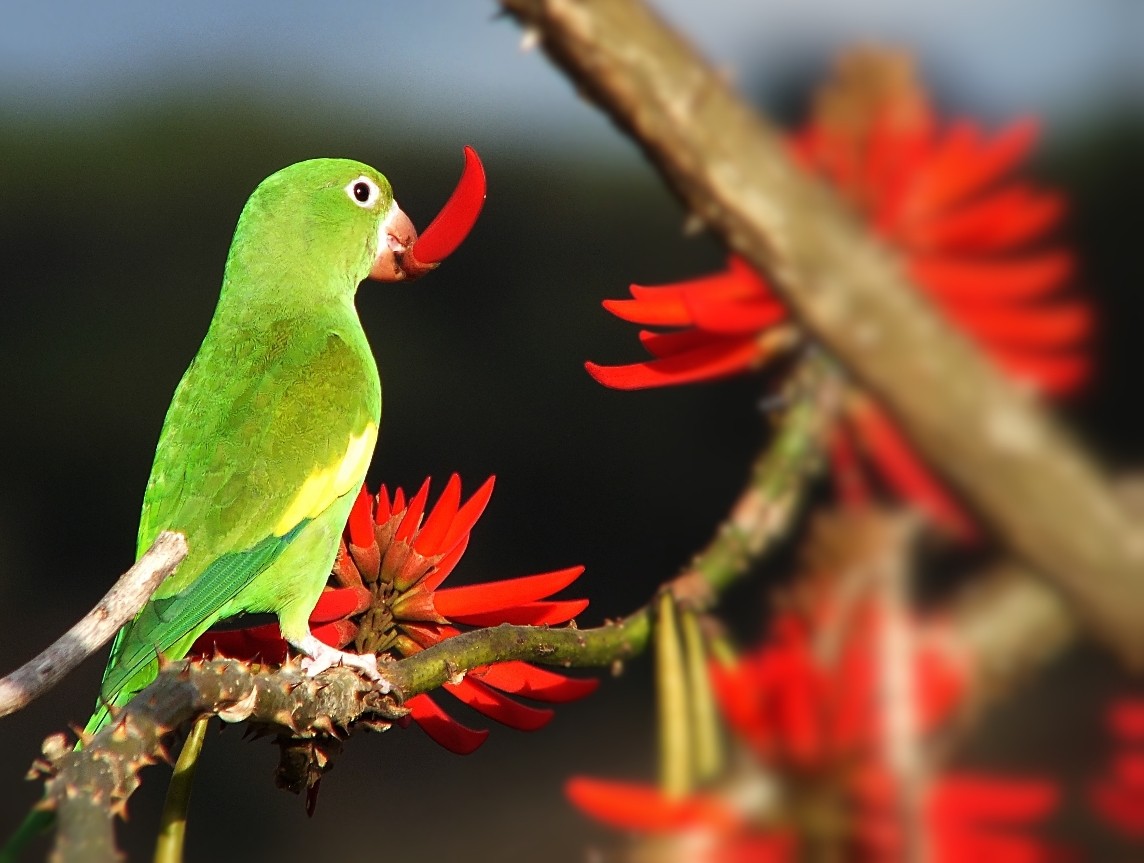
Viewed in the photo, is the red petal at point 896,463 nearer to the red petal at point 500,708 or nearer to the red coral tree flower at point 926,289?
the red coral tree flower at point 926,289

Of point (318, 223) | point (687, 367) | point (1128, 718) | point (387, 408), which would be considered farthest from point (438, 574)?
point (387, 408)

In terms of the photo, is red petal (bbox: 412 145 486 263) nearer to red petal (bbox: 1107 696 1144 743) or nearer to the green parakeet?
the green parakeet

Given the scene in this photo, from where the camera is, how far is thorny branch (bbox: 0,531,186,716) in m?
0.29

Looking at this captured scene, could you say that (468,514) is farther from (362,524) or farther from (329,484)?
(329,484)

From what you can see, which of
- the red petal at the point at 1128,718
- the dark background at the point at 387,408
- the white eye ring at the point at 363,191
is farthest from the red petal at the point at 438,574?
the dark background at the point at 387,408

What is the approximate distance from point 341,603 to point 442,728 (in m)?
0.08

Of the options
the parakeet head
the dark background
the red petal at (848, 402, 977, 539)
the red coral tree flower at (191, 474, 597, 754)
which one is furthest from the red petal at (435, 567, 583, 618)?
the dark background

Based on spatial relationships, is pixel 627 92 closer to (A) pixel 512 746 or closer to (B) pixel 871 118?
(B) pixel 871 118

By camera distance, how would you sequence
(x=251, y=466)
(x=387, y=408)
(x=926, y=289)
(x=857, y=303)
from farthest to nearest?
(x=387, y=408) → (x=251, y=466) → (x=926, y=289) → (x=857, y=303)

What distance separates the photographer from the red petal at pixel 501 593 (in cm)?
39

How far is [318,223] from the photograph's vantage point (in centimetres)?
68

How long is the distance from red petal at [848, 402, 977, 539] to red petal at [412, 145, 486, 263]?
0.53 ft

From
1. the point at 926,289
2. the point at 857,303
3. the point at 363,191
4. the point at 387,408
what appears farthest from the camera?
the point at 387,408

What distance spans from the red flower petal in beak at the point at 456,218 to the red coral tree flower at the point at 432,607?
111 mm
